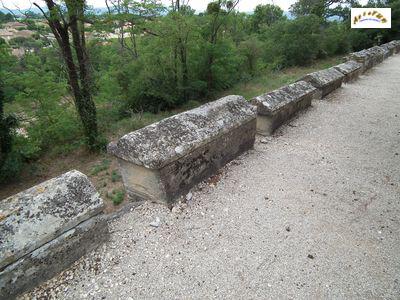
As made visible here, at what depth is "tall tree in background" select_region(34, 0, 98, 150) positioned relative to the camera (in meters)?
6.07

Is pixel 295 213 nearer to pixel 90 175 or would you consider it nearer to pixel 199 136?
pixel 199 136

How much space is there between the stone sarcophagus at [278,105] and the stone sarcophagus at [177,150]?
81 centimetres

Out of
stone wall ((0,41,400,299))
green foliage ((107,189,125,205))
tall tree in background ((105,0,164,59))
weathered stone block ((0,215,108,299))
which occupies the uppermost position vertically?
tall tree in background ((105,0,164,59))

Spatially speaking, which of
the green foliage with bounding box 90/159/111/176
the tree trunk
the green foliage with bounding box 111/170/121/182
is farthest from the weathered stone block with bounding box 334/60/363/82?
the tree trunk

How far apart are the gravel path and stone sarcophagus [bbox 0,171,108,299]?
17cm

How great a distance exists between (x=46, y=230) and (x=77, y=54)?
263 inches

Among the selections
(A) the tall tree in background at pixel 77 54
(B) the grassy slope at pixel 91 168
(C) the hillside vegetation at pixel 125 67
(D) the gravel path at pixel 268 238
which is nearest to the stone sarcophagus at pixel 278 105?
(D) the gravel path at pixel 268 238

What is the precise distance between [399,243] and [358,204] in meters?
0.60

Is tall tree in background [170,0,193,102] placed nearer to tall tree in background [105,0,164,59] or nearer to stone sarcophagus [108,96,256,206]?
tall tree in background [105,0,164,59]

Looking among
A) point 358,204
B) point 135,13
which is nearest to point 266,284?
point 358,204

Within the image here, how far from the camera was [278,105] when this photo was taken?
179 inches

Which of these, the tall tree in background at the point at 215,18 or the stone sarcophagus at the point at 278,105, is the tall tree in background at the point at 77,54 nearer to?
the stone sarcophagus at the point at 278,105

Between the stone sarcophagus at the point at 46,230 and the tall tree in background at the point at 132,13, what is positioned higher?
the tall tree in background at the point at 132,13

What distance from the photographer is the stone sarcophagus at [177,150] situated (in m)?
2.69
